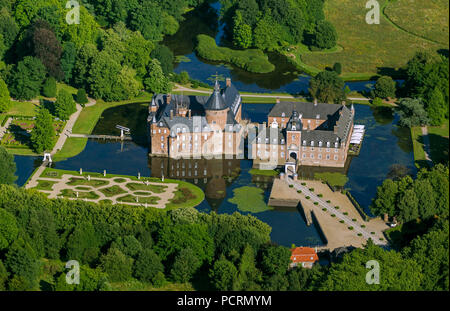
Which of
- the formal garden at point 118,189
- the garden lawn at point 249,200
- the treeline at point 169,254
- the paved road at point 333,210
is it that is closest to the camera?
the treeline at point 169,254

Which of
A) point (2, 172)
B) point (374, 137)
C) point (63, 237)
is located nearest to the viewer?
point (63, 237)

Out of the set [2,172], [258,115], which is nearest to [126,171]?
[2,172]

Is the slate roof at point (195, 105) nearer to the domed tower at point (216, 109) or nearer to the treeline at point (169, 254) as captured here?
the domed tower at point (216, 109)

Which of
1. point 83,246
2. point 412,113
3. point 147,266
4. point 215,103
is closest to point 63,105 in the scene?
point 215,103

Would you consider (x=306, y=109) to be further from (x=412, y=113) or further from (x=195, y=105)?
(x=412, y=113)

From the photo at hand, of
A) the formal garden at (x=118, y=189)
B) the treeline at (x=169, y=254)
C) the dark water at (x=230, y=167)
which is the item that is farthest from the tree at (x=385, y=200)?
the formal garden at (x=118, y=189)

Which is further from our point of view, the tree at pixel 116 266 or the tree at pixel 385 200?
the tree at pixel 385 200

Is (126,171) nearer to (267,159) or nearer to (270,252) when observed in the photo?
(267,159)
